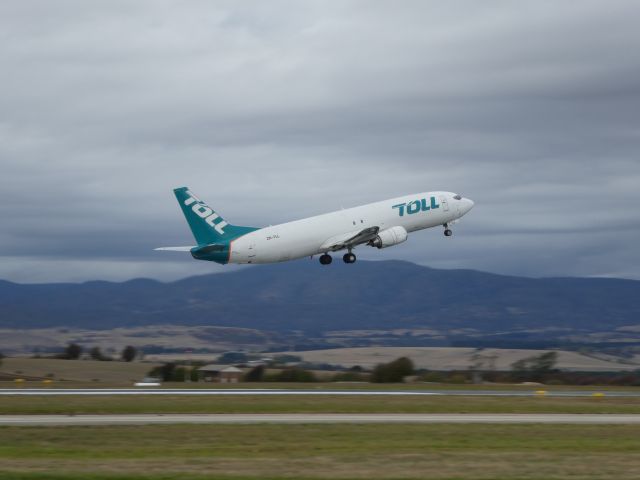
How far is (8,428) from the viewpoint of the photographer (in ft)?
140

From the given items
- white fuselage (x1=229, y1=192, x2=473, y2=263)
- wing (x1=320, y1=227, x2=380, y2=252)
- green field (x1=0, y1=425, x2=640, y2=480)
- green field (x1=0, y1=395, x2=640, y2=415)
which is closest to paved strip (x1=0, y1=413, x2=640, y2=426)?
green field (x1=0, y1=425, x2=640, y2=480)

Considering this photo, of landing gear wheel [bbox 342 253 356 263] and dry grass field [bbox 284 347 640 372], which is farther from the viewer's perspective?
dry grass field [bbox 284 347 640 372]

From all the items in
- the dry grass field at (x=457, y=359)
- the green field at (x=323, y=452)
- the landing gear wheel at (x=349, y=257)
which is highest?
the landing gear wheel at (x=349, y=257)

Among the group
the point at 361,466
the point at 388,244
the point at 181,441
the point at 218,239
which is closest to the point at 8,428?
the point at 181,441

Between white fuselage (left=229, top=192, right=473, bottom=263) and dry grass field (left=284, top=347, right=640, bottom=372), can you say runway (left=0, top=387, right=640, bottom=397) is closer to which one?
white fuselage (left=229, top=192, right=473, bottom=263)

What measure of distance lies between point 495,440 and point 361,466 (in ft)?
30.1

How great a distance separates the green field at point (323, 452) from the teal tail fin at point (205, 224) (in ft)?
98.6

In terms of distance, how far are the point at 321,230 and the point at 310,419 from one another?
30.8 metres

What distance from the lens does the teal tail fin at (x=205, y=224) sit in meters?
73.1

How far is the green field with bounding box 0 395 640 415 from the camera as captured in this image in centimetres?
5278

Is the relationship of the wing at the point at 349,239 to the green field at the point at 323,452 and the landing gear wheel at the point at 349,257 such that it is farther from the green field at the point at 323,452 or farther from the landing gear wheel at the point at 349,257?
the green field at the point at 323,452

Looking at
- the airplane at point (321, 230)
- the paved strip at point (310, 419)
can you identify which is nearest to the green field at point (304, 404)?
the paved strip at point (310, 419)

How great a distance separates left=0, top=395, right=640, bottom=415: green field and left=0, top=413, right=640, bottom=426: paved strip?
99.0 inches

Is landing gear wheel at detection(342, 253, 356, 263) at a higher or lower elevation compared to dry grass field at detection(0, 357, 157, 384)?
higher
